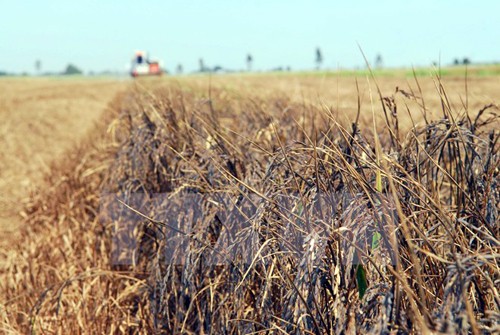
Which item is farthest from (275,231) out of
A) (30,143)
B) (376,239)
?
(30,143)

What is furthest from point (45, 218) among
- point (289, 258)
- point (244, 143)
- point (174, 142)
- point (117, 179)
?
point (289, 258)

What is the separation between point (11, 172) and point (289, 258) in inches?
276

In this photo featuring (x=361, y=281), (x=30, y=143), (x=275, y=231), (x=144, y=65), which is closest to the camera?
(x=361, y=281)

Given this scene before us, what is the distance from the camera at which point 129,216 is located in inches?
139

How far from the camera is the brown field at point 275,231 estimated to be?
1437 mm

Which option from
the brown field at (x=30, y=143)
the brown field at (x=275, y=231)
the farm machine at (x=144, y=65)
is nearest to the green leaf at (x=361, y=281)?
the brown field at (x=275, y=231)

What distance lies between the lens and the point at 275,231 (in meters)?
1.79

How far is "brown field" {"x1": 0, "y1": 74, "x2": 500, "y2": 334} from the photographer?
4.71 ft

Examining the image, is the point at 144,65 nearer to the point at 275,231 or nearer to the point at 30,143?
the point at 30,143

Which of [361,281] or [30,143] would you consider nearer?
[361,281]

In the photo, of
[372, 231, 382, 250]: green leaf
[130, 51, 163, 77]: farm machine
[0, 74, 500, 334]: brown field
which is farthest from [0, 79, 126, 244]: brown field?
[130, 51, 163, 77]: farm machine

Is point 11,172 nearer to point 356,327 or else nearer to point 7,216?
point 7,216

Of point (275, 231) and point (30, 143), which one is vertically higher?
point (275, 231)

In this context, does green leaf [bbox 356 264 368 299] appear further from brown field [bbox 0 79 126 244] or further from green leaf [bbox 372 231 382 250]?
brown field [bbox 0 79 126 244]
